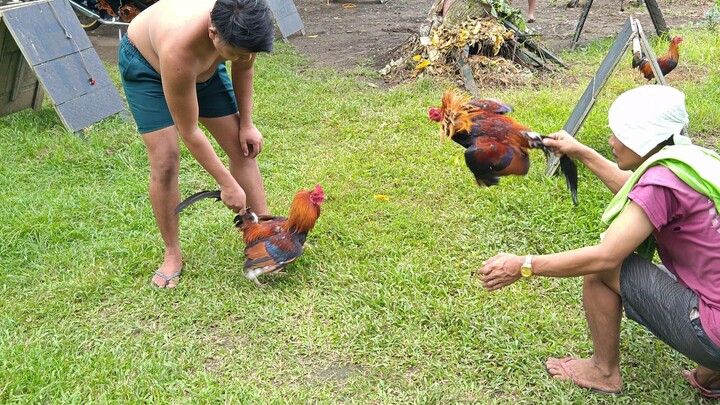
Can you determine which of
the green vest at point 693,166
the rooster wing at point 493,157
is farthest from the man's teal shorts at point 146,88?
the green vest at point 693,166

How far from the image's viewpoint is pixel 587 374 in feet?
9.60

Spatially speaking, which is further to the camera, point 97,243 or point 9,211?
point 9,211

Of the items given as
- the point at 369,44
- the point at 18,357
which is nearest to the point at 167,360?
the point at 18,357

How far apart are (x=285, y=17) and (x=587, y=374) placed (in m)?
8.31

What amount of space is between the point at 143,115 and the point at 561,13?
954 cm

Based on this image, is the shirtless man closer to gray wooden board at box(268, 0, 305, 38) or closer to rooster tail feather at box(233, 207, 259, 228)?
→ rooster tail feather at box(233, 207, 259, 228)

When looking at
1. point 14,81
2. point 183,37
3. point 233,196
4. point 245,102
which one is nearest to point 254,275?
point 233,196

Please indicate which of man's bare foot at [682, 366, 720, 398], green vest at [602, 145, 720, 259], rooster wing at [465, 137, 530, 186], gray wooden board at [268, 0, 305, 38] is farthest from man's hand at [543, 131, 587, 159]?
gray wooden board at [268, 0, 305, 38]

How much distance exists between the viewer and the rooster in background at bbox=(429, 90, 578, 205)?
325 centimetres

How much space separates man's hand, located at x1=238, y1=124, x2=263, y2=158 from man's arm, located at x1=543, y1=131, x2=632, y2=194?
185cm

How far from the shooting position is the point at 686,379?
291 cm

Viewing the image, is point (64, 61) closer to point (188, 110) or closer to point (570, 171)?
point (188, 110)

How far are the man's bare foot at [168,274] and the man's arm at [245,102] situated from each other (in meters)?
0.86

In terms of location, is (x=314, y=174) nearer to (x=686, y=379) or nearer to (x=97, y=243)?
(x=97, y=243)
